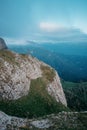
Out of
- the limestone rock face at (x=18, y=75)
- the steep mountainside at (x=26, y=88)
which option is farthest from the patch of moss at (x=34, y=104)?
the limestone rock face at (x=18, y=75)

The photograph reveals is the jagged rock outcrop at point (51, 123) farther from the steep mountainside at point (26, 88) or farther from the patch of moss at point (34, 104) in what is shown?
the steep mountainside at point (26, 88)

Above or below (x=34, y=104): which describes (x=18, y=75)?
above

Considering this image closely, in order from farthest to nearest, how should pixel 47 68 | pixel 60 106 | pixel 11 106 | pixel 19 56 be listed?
1. pixel 47 68
2. pixel 19 56
3. pixel 60 106
4. pixel 11 106

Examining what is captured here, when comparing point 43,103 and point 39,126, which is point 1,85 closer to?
point 43,103

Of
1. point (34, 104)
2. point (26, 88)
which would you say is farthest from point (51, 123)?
point (26, 88)

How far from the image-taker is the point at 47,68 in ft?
361

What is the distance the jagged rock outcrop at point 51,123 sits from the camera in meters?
48.0

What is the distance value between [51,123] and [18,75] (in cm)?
3891

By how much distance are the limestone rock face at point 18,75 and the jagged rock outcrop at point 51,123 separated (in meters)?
25.2

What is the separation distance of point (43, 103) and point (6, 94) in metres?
13.2

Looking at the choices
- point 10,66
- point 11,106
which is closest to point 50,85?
point 10,66

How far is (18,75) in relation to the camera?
87750mm

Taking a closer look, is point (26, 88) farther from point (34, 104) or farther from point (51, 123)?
point (51, 123)

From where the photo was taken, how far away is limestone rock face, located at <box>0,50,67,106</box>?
80.8 meters
